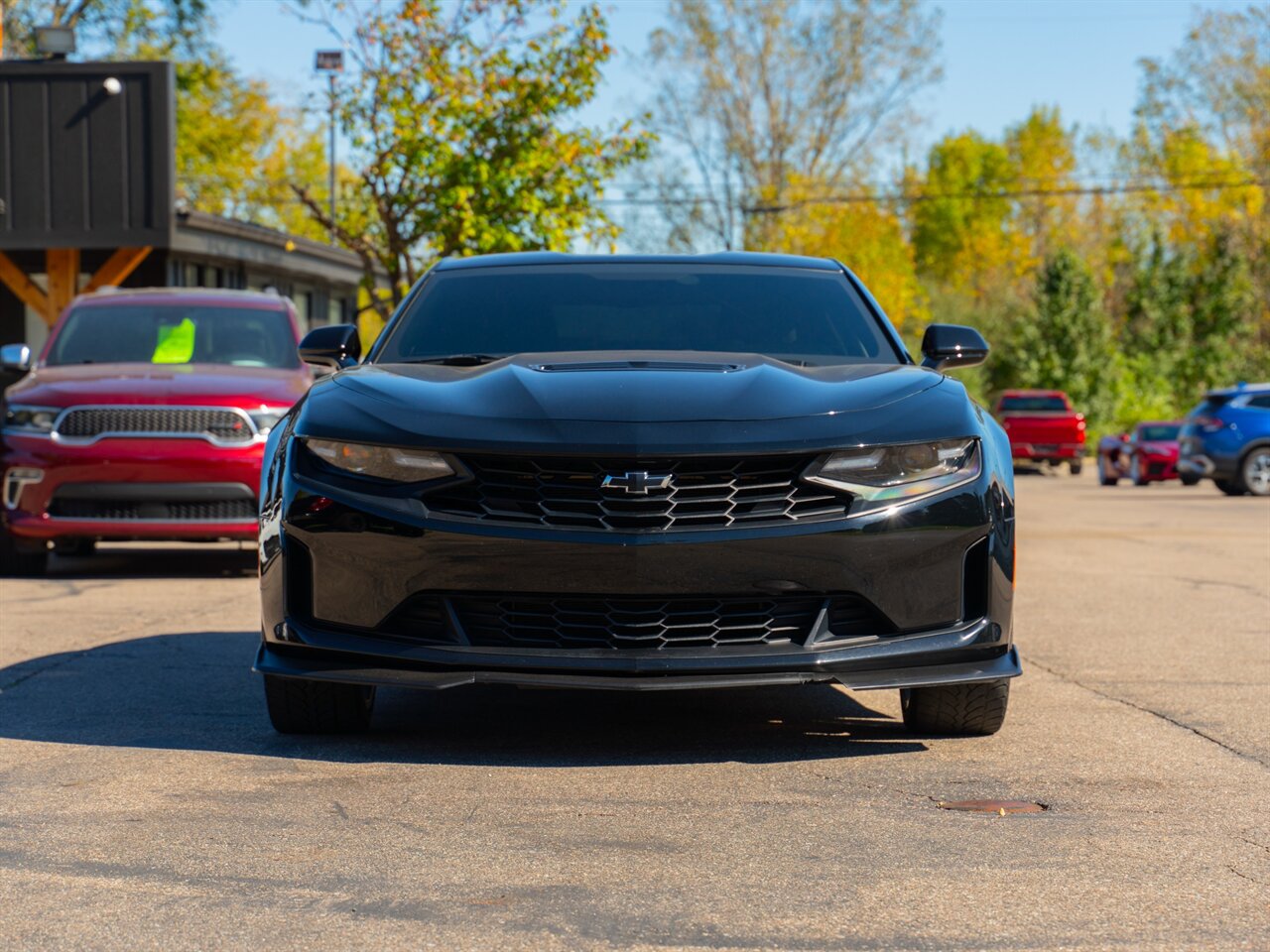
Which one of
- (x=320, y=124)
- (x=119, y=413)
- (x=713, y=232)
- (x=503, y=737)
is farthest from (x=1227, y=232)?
(x=503, y=737)

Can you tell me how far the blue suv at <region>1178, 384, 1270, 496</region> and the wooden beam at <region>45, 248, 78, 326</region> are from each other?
53.9ft

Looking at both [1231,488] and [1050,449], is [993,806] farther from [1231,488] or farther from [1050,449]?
[1050,449]

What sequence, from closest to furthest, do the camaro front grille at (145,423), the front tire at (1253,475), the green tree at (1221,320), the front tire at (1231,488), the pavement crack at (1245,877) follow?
the pavement crack at (1245,877), the camaro front grille at (145,423), the front tire at (1253,475), the front tire at (1231,488), the green tree at (1221,320)

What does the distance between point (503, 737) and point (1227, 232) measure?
183 feet

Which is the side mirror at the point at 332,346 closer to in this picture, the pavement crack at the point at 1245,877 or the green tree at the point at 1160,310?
the pavement crack at the point at 1245,877

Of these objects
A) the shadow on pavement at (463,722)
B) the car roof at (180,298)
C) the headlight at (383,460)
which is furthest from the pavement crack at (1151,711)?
the car roof at (180,298)

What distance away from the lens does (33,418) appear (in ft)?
35.2

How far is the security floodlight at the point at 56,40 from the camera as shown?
2306 cm

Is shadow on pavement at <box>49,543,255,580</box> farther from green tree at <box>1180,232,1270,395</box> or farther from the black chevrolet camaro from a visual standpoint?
green tree at <box>1180,232,1270,395</box>

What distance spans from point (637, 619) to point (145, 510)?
6.34 metres

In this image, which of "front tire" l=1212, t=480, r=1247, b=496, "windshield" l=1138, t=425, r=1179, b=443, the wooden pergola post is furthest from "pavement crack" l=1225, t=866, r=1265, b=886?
"windshield" l=1138, t=425, r=1179, b=443

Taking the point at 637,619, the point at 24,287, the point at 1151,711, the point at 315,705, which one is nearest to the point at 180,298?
the point at 315,705

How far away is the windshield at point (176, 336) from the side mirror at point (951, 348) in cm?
652

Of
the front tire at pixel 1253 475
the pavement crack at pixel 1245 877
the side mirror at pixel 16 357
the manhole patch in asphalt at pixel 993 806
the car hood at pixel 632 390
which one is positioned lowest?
the front tire at pixel 1253 475
